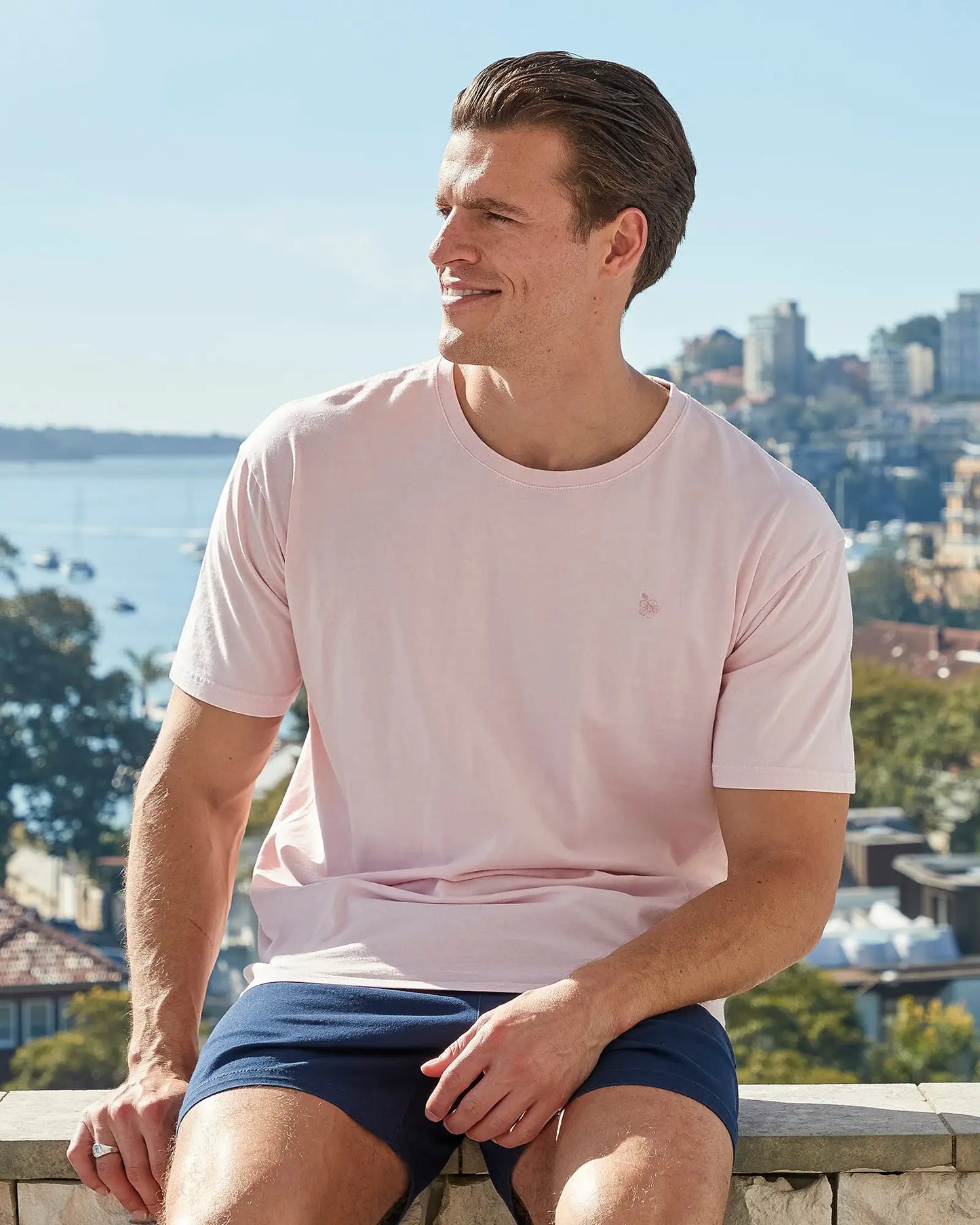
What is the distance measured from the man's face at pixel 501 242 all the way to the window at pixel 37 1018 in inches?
1207

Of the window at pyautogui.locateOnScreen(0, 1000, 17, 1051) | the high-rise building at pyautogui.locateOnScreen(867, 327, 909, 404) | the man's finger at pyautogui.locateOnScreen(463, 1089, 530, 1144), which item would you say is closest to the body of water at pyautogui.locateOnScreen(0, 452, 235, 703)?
the window at pyautogui.locateOnScreen(0, 1000, 17, 1051)

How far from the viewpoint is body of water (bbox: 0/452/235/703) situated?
47.0m

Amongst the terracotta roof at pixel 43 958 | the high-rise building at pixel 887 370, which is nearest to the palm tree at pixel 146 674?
the terracotta roof at pixel 43 958

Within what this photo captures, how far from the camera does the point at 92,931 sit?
3362cm

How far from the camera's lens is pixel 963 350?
5209 centimetres

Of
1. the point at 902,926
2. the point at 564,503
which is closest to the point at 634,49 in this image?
the point at 902,926

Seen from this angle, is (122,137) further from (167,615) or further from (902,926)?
(902,926)

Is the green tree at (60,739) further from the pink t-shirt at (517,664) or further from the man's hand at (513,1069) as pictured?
the man's hand at (513,1069)

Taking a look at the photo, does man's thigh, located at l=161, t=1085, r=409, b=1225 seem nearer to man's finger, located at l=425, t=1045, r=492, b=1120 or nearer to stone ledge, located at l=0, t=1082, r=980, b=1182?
man's finger, located at l=425, t=1045, r=492, b=1120

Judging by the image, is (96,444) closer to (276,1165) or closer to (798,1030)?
(798,1030)

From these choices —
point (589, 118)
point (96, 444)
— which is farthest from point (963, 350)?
point (589, 118)

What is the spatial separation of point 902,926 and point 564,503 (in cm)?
3199

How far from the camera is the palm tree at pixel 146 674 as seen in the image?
37625 mm

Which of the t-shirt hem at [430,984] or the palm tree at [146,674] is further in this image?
the palm tree at [146,674]
